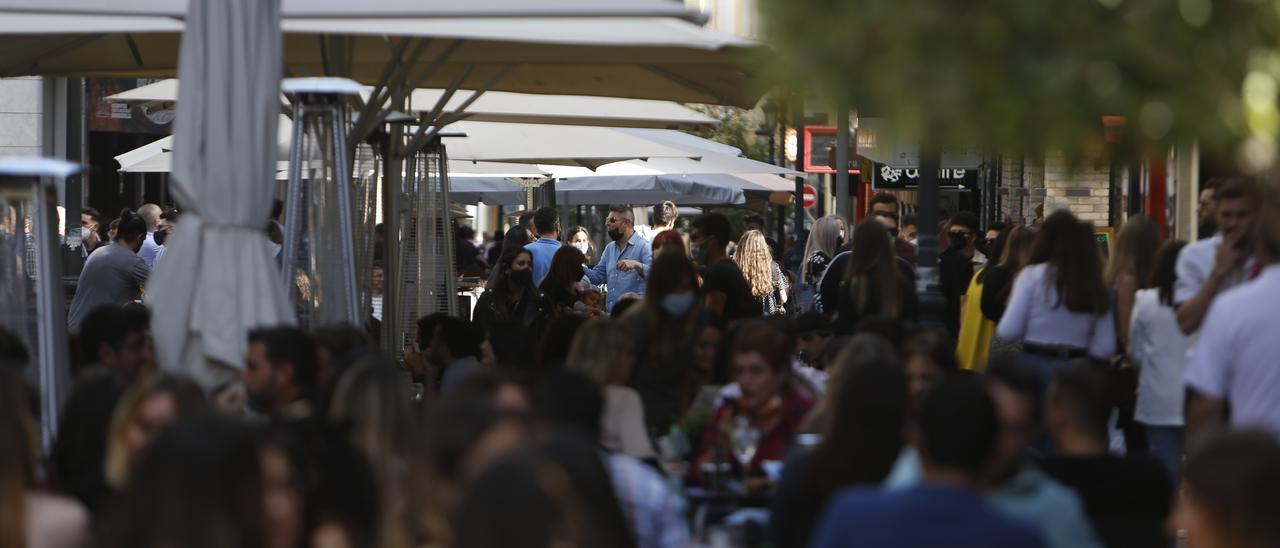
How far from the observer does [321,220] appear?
358 inches

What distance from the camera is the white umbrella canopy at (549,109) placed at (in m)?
13.4

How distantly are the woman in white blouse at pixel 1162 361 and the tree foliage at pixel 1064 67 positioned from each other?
16.7 ft

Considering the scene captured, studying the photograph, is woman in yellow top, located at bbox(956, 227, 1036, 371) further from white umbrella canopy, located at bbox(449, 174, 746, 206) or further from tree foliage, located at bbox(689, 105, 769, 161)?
tree foliage, located at bbox(689, 105, 769, 161)

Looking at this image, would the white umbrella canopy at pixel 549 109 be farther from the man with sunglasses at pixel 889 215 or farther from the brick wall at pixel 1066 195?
the brick wall at pixel 1066 195

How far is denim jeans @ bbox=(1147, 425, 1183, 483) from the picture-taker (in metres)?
8.99

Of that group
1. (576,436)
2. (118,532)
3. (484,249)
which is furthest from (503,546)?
(484,249)

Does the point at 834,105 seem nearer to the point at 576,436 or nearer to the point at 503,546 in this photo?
the point at 576,436

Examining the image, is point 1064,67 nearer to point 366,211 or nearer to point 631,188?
point 366,211

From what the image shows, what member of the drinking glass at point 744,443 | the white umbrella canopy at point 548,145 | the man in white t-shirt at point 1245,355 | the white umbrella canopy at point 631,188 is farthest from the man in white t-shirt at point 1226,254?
the white umbrella canopy at point 631,188

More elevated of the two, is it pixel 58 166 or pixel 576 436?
pixel 58 166

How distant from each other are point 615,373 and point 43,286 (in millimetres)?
2465

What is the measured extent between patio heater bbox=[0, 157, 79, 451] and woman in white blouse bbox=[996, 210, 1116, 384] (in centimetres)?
471

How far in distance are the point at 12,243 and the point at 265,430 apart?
143 inches

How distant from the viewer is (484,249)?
36.3m
